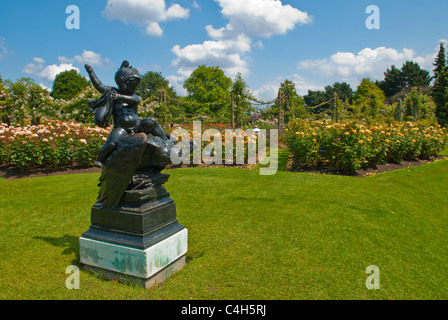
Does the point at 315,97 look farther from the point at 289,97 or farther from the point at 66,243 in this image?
the point at 66,243

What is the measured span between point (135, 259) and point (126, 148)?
3.52 feet

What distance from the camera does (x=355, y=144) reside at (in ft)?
25.1

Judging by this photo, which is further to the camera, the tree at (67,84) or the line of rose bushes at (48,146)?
the tree at (67,84)

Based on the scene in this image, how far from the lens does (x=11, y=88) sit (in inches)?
533

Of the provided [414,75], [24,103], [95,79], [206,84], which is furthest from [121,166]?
[414,75]

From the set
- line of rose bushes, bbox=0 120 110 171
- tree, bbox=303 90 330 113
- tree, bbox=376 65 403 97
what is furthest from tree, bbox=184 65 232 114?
line of rose bushes, bbox=0 120 110 171

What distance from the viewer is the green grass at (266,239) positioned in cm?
262

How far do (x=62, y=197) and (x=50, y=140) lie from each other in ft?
11.2

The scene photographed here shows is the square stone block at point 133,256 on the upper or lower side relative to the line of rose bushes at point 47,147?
lower

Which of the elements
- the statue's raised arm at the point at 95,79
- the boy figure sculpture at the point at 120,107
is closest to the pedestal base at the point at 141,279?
the boy figure sculpture at the point at 120,107

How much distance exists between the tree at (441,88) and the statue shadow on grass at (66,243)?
27622mm

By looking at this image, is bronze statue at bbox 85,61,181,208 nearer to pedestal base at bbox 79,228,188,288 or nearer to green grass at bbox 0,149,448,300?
pedestal base at bbox 79,228,188,288

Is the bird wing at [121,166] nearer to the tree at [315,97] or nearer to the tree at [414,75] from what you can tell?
the tree at [414,75]

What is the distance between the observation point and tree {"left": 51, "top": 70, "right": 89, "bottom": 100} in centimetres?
4347
